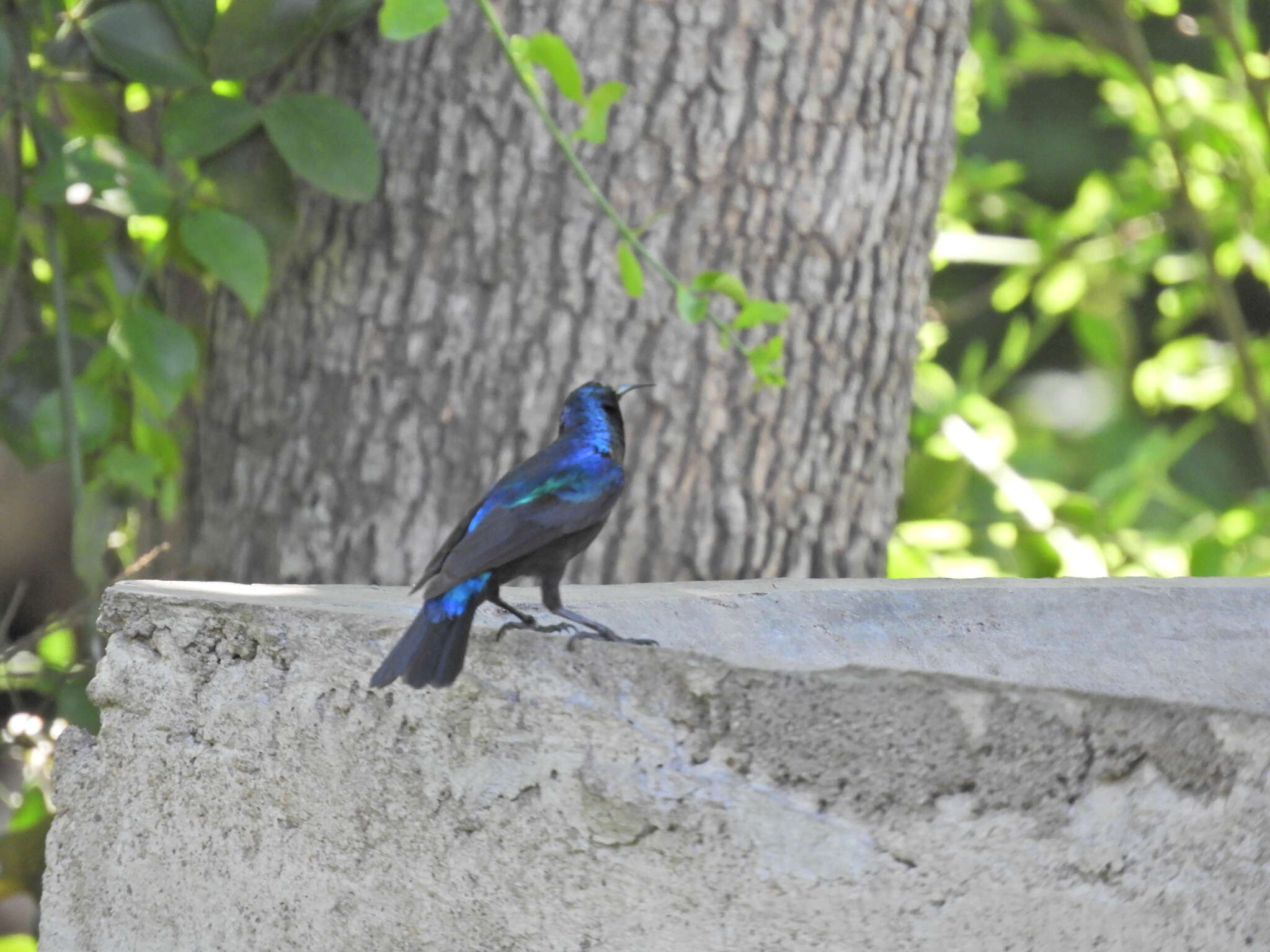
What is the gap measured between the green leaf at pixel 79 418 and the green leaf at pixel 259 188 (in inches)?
12.7

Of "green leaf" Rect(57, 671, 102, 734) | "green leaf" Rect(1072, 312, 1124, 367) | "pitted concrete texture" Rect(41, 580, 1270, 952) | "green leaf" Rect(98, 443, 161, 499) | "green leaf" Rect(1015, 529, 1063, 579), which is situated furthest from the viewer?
"green leaf" Rect(1072, 312, 1124, 367)

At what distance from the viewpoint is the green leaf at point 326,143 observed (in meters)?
1.77

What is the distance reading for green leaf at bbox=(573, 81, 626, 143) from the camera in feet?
4.98

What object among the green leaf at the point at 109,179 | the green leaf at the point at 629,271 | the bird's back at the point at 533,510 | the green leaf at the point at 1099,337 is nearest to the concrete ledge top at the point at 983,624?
the bird's back at the point at 533,510

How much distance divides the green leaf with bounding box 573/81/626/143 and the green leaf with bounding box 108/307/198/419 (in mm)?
632

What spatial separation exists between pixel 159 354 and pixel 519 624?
81 centimetres

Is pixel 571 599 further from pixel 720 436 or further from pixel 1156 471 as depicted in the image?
pixel 1156 471

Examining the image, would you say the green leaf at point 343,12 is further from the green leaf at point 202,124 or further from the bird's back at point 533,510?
the bird's back at point 533,510

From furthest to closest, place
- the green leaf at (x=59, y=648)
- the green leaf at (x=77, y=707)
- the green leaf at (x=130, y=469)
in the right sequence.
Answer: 1. the green leaf at (x=59, y=648)
2. the green leaf at (x=130, y=469)
3. the green leaf at (x=77, y=707)

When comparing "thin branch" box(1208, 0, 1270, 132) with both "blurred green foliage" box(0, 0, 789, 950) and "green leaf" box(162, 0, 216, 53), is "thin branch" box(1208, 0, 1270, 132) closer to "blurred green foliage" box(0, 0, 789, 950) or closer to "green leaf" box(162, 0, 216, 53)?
"blurred green foliage" box(0, 0, 789, 950)

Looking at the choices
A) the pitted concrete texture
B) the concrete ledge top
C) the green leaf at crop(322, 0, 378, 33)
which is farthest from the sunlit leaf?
the pitted concrete texture

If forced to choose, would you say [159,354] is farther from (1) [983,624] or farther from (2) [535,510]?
(1) [983,624]

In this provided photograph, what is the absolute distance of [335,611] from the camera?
1.29 meters

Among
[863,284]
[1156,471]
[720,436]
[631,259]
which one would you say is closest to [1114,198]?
[1156,471]
